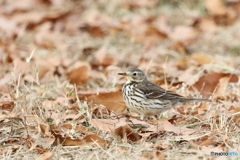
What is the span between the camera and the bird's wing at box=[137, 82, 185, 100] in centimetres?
462

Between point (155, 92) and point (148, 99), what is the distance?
12cm

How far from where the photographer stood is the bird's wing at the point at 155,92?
182 inches

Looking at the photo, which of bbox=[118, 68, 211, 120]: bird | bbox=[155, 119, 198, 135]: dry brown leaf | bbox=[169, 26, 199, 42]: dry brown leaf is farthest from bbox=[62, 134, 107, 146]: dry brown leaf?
bbox=[169, 26, 199, 42]: dry brown leaf

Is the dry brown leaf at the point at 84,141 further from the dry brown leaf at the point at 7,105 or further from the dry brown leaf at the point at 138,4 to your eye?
the dry brown leaf at the point at 138,4

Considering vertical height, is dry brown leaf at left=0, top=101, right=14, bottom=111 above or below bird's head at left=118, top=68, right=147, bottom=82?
below

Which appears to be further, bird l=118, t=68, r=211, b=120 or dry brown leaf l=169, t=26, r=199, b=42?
dry brown leaf l=169, t=26, r=199, b=42

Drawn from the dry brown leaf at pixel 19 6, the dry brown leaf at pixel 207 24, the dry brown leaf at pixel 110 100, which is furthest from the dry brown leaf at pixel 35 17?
the dry brown leaf at pixel 110 100

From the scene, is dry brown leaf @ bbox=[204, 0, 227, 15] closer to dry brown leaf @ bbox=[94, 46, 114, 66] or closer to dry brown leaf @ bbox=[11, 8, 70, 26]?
dry brown leaf @ bbox=[11, 8, 70, 26]

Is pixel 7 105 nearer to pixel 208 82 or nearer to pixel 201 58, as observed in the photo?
pixel 208 82

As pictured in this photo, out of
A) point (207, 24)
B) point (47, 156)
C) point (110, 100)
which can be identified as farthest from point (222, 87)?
point (207, 24)

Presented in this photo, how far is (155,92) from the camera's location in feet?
15.7

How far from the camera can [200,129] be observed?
3.92 m

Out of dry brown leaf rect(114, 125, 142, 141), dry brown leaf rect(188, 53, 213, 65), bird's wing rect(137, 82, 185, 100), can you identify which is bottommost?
dry brown leaf rect(114, 125, 142, 141)

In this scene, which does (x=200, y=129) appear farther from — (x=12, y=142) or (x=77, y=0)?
(x=77, y=0)
